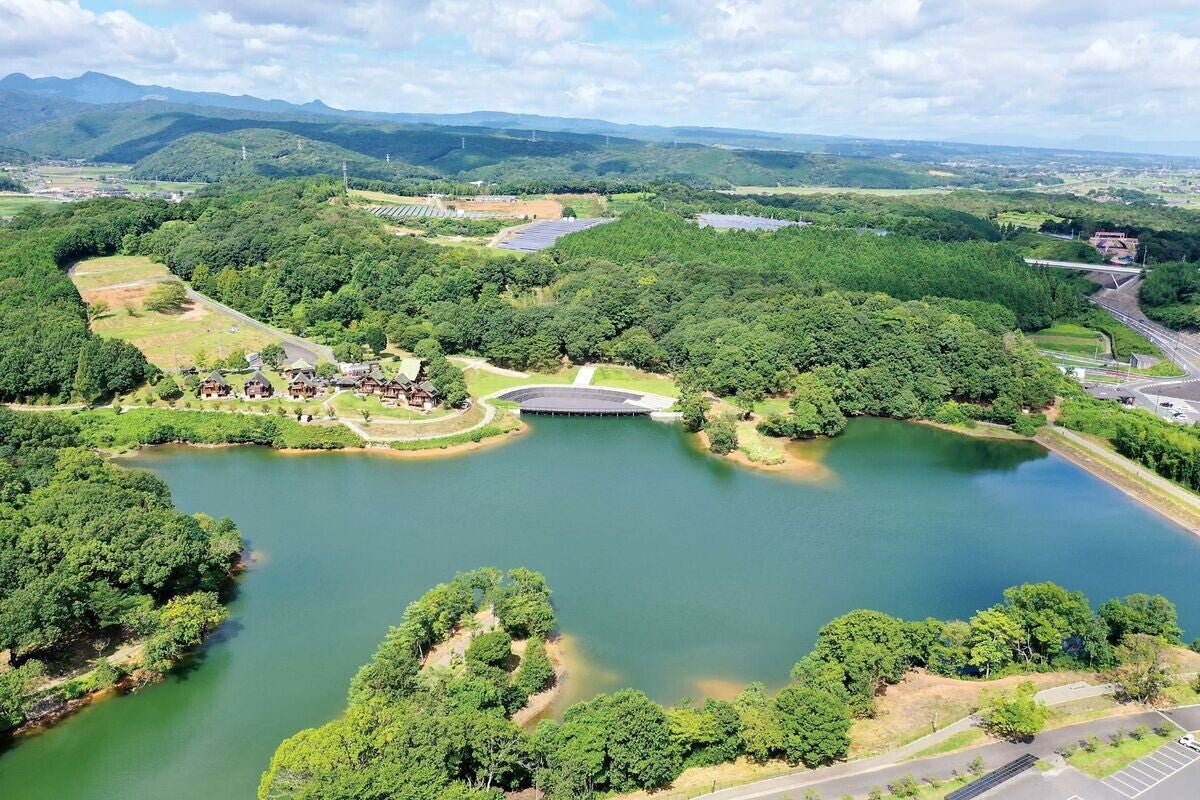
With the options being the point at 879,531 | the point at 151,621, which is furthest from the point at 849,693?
the point at 151,621

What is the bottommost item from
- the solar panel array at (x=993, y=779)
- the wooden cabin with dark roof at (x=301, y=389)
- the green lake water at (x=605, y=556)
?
the green lake water at (x=605, y=556)

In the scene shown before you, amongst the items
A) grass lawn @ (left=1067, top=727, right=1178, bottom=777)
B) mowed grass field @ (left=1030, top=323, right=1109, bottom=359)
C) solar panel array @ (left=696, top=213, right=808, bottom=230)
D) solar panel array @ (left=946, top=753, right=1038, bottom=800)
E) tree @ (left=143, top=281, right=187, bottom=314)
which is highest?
solar panel array @ (left=696, top=213, right=808, bottom=230)

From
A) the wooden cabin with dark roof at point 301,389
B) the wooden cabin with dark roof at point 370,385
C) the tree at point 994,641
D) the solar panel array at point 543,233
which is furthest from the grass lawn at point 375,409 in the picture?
the solar panel array at point 543,233

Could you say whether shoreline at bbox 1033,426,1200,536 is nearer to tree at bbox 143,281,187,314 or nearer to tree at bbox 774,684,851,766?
tree at bbox 774,684,851,766

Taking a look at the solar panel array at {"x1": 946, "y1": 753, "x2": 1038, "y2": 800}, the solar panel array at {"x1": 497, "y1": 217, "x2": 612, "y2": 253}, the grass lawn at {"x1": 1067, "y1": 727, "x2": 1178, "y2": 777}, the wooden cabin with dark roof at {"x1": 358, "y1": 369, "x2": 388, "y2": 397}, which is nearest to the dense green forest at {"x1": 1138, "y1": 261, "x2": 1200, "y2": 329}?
the solar panel array at {"x1": 497, "y1": 217, "x2": 612, "y2": 253}

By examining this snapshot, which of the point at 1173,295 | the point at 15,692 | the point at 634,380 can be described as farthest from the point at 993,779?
the point at 1173,295

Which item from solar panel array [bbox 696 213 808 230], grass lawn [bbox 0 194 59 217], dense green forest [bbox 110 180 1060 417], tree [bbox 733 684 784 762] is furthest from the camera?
grass lawn [bbox 0 194 59 217]

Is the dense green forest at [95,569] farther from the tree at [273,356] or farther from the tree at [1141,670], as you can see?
the tree at [1141,670]

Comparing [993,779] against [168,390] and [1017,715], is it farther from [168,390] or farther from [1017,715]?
[168,390]
